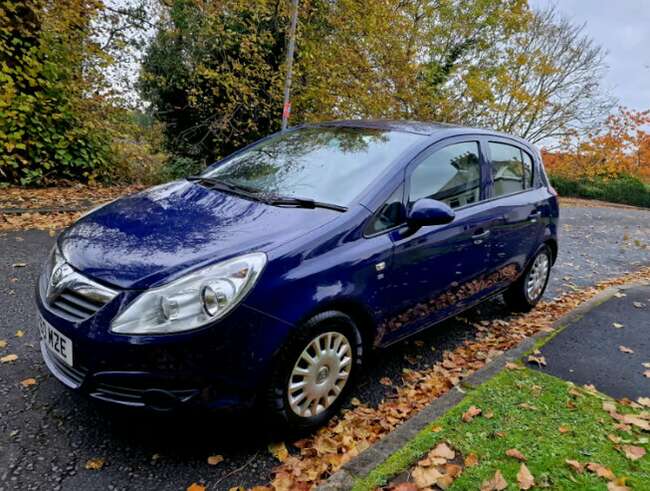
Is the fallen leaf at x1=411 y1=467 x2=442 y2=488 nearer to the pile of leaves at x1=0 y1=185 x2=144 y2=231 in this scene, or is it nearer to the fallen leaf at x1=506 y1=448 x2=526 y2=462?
the fallen leaf at x1=506 y1=448 x2=526 y2=462

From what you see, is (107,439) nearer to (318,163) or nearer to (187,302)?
(187,302)

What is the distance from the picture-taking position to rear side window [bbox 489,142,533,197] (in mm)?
3945

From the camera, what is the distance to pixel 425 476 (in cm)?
217

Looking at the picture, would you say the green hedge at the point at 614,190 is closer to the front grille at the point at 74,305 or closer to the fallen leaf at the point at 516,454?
the fallen leaf at the point at 516,454

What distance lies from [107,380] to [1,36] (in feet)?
24.3

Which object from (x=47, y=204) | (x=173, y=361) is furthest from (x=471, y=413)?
(x=47, y=204)

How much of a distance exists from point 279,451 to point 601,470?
162cm

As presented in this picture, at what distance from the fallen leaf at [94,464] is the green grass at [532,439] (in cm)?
122

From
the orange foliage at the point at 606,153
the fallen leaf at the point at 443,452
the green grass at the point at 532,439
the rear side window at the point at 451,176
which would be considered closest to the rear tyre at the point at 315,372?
the green grass at the point at 532,439

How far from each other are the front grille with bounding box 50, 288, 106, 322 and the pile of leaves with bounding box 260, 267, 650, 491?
1176 mm

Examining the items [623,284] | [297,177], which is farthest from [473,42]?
[297,177]

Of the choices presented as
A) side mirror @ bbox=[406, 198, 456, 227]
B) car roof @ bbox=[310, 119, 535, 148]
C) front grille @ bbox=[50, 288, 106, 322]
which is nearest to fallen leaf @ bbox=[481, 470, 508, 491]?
side mirror @ bbox=[406, 198, 456, 227]

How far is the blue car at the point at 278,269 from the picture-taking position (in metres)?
2.06

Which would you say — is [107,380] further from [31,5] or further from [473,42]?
[473,42]
